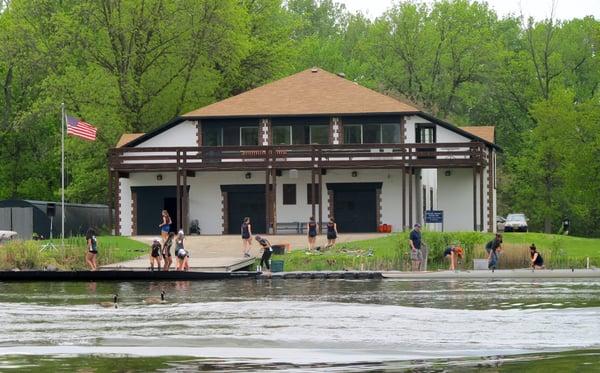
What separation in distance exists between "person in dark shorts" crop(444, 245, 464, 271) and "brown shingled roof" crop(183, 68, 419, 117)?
16755mm

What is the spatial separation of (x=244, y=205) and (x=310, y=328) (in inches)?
1465

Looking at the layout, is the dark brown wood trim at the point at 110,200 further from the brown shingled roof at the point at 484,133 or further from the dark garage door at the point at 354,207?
the brown shingled roof at the point at 484,133

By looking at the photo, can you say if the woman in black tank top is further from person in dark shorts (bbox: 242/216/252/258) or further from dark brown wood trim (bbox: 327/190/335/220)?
dark brown wood trim (bbox: 327/190/335/220)

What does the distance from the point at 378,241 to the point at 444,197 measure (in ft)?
37.6

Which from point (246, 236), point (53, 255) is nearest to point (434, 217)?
point (246, 236)

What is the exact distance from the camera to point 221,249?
2391 inches

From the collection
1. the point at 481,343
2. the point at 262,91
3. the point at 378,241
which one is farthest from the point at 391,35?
the point at 481,343

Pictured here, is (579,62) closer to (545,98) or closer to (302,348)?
(545,98)

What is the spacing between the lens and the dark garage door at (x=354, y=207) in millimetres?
68500

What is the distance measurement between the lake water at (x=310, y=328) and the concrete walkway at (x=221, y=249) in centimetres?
589

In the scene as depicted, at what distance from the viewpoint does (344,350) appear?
91.9ft

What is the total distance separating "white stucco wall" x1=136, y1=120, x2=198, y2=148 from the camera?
70.2 m

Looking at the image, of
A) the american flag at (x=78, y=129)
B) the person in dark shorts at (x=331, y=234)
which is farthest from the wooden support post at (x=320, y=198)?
the american flag at (x=78, y=129)

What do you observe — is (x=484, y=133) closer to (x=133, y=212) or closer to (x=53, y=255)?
(x=133, y=212)
